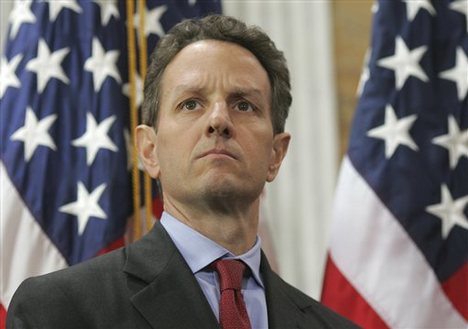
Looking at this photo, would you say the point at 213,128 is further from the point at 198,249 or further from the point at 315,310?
the point at 315,310

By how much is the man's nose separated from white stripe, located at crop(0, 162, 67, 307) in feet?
4.18

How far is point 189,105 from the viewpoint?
2.56 meters

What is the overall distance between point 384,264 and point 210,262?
138 centimetres

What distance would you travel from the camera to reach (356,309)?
142 inches

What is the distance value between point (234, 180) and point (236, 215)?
129 millimetres

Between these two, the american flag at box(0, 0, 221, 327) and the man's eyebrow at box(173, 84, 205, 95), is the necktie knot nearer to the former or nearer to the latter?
the man's eyebrow at box(173, 84, 205, 95)

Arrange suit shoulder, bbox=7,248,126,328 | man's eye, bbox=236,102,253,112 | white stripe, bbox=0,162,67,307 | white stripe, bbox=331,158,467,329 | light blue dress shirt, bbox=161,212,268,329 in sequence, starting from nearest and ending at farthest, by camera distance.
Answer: suit shoulder, bbox=7,248,126,328 → light blue dress shirt, bbox=161,212,268,329 → man's eye, bbox=236,102,253,112 → white stripe, bbox=0,162,67,307 → white stripe, bbox=331,158,467,329

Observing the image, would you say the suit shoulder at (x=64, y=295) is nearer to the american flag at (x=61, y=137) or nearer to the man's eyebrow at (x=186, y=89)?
the man's eyebrow at (x=186, y=89)

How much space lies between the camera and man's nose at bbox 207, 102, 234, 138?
2.43 meters

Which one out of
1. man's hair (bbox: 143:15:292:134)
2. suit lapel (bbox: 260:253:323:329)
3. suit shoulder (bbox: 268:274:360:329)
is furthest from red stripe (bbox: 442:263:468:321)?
man's hair (bbox: 143:15:292:134)

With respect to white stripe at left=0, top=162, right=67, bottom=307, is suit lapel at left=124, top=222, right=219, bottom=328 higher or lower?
higher

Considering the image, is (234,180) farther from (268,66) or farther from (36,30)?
(36,30)

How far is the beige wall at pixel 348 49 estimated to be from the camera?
437 cm

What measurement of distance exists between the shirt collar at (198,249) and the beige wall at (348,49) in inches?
76.3
